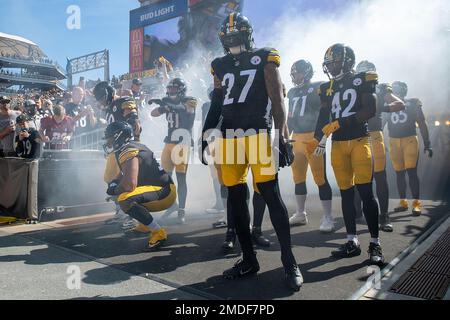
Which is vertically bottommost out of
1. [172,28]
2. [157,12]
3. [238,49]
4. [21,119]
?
[21,119]

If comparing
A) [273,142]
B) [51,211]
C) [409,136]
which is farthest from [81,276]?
[409,136]

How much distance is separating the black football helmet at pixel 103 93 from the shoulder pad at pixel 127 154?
2.03 meters

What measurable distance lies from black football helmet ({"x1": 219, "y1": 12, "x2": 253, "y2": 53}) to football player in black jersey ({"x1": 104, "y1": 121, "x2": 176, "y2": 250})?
1759 millimetres

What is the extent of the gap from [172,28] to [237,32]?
30.6 meters

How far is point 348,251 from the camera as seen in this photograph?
3.62 metres

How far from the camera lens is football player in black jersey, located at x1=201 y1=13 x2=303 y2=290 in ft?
9.59

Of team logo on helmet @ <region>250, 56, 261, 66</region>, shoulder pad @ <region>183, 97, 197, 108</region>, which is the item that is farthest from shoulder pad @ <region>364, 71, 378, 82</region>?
shoulder pad @ <region>183, 97, 197, 108</region>

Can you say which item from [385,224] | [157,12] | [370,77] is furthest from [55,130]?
[157,12]

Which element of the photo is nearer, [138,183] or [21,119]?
[138,183]

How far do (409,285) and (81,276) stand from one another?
2.78m

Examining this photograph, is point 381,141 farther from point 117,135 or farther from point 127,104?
point 127,104

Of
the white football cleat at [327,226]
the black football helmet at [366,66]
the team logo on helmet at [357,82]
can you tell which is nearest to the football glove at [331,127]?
the team logo on helmet at [357,82]
